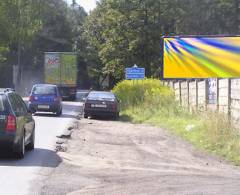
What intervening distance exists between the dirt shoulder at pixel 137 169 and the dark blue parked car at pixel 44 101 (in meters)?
11.1

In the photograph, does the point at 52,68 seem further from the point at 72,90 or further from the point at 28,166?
the point at 28,166

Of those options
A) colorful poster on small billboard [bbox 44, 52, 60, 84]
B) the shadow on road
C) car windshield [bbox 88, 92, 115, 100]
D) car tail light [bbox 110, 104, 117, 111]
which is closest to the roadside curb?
the shadow on road

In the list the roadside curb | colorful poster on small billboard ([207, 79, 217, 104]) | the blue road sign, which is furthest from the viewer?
the blue road sign

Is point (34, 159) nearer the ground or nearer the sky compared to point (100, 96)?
nearer the ground

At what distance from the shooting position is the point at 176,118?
26906 mm

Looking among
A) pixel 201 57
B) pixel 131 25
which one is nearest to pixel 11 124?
pixel 201 57

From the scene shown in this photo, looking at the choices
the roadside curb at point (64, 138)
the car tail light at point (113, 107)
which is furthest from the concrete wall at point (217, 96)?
the roadside curb at point (64, 138)

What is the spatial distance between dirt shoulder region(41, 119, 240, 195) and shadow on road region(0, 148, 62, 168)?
0.74ft

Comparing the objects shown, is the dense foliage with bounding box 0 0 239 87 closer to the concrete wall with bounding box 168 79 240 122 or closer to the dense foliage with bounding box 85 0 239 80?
the dense foliage with bounding box 85 0 239 80

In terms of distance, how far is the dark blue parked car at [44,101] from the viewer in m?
31.3

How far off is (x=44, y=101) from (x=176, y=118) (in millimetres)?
7549

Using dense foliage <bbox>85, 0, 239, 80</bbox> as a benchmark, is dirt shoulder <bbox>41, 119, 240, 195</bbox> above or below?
below

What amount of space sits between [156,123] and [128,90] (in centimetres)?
1333

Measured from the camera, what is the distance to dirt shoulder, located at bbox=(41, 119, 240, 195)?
10344mm
